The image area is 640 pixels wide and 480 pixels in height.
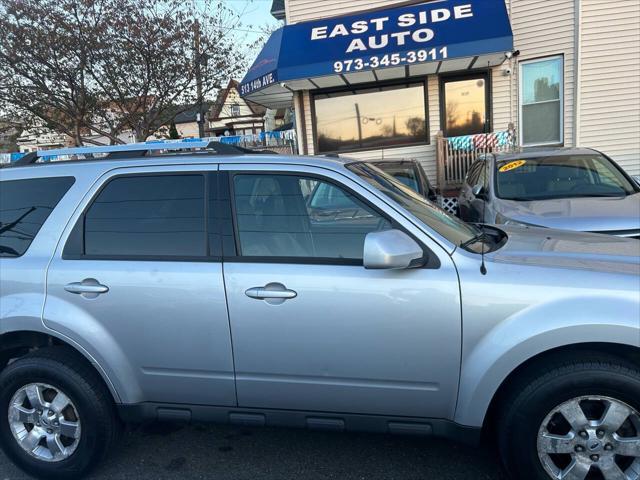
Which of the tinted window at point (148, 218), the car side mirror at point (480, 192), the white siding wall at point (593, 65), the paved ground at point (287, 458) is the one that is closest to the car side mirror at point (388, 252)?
the tinted window at point (148, 218)

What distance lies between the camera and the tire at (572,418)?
7.48 ft

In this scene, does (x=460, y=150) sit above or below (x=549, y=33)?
below

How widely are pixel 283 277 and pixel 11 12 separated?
12.0 metres

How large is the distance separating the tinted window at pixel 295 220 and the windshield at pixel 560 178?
367 cm

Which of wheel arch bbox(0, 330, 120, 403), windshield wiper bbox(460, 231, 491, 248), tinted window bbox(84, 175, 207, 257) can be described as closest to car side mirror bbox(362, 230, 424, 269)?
windshield wiper bbox(460, 231, 491, 248)

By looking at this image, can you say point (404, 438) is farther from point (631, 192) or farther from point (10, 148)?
point (10, 148)

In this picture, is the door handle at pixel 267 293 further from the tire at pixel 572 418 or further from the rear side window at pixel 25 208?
the rear side window at pixel 25 208

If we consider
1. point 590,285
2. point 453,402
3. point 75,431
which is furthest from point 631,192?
point 75,431

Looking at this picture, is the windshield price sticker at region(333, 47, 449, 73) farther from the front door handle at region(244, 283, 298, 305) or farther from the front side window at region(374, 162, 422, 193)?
the front door handle at region(244, 283, 298, 305)

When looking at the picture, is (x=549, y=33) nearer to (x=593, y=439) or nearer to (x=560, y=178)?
(x=560, y=178)

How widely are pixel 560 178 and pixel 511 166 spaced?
61cm

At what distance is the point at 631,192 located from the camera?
18.5 ft

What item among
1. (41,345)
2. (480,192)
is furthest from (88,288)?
(480,192)

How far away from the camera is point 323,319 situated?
253 cm
